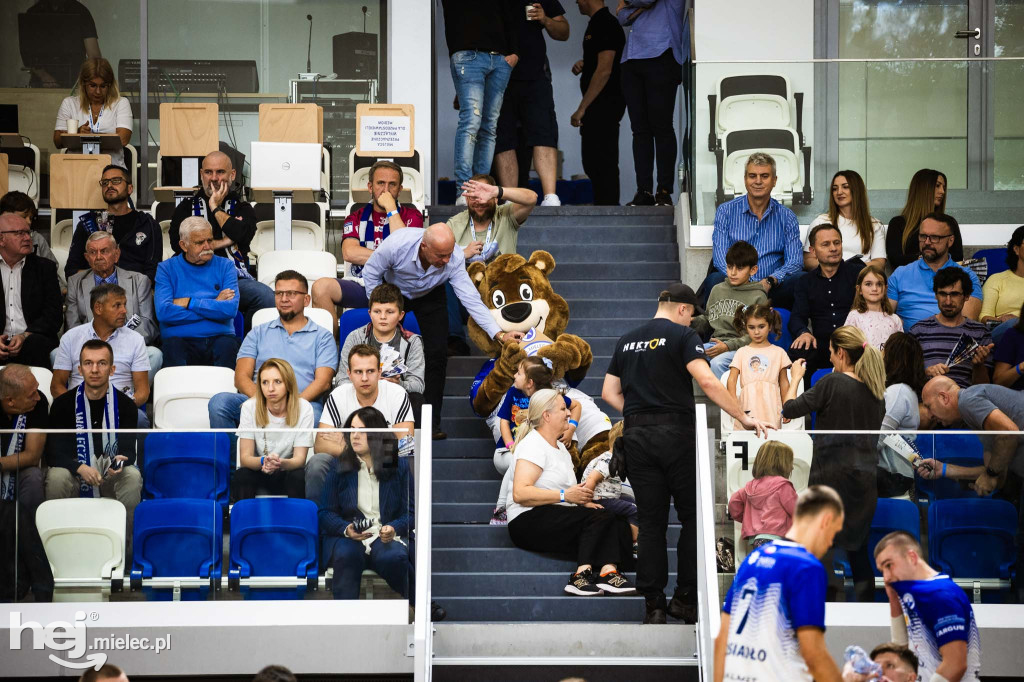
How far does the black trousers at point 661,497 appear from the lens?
6422 mm

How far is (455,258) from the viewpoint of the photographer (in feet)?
25.9

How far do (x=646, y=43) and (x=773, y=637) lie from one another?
5901 millimetres

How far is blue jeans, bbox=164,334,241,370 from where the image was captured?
7.85 metres

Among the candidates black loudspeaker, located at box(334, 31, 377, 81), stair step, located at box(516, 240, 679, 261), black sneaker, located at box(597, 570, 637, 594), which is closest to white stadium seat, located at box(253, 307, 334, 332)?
stair step, located at box(516, 240, 679, 261)

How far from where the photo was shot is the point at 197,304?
7.81 meters

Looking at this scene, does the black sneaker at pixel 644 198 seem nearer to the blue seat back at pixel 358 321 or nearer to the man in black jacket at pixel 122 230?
the blue seat back at pixel 358 321

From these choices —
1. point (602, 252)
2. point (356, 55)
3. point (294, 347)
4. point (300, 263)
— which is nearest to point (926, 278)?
point (602, 252)

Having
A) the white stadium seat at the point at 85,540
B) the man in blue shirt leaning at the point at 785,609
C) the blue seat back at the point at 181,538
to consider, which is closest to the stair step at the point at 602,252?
the blue seat back at the point at 181,538

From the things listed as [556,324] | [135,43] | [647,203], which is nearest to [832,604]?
[556,324]

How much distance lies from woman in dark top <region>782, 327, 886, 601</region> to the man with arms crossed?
62 centimetres

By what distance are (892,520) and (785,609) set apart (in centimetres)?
149

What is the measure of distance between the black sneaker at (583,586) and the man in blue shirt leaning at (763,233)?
7.87 feet

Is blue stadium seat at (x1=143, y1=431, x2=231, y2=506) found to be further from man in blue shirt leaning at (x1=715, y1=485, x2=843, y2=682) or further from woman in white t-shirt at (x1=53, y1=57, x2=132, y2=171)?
woman in white t-shirt at (x1=53, y1=57, x2=132, y2=171)

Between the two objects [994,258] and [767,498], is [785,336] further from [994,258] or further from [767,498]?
[767,498]
